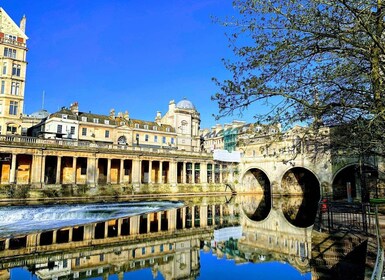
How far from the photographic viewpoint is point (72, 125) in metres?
42.9

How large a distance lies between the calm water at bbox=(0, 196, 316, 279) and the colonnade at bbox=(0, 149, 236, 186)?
14.2 m

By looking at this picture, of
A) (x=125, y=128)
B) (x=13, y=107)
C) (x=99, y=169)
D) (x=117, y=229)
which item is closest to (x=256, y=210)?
(x=117, y=229)

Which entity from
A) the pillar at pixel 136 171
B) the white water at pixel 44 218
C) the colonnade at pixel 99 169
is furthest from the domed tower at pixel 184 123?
Answer: the white water at pixel 44 218

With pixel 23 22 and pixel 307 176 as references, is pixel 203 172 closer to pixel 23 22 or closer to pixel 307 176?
pixel 307 176

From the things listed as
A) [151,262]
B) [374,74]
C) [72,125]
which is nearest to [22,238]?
[151,262]

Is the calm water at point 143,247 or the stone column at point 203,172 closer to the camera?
the calm water at point 143,247

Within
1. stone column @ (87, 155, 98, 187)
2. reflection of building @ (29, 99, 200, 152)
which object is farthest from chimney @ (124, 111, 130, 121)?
stone column @ (87, 155, 98, 187)

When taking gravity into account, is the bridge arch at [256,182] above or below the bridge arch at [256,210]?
above

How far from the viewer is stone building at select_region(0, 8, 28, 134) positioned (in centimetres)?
3628

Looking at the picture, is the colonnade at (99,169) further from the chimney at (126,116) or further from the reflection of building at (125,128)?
the chimney at (126,116)

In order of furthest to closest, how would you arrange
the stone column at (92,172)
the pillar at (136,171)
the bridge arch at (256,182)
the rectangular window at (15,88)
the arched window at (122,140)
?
the bridge arch at (256,182) < the arched window at (122,140) < the pillar at (136,171) < the rectangular window at (15,88) < the stone column at (92,172)

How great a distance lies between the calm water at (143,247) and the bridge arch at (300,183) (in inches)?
1006

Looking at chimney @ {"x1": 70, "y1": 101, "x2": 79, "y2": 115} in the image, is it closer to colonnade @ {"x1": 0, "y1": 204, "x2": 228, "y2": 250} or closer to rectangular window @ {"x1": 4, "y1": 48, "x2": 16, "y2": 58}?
rectangular window @ {"x1": 4, "y1": 48, "x2": 16, "y2": 58}

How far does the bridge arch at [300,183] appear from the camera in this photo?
45531mm
